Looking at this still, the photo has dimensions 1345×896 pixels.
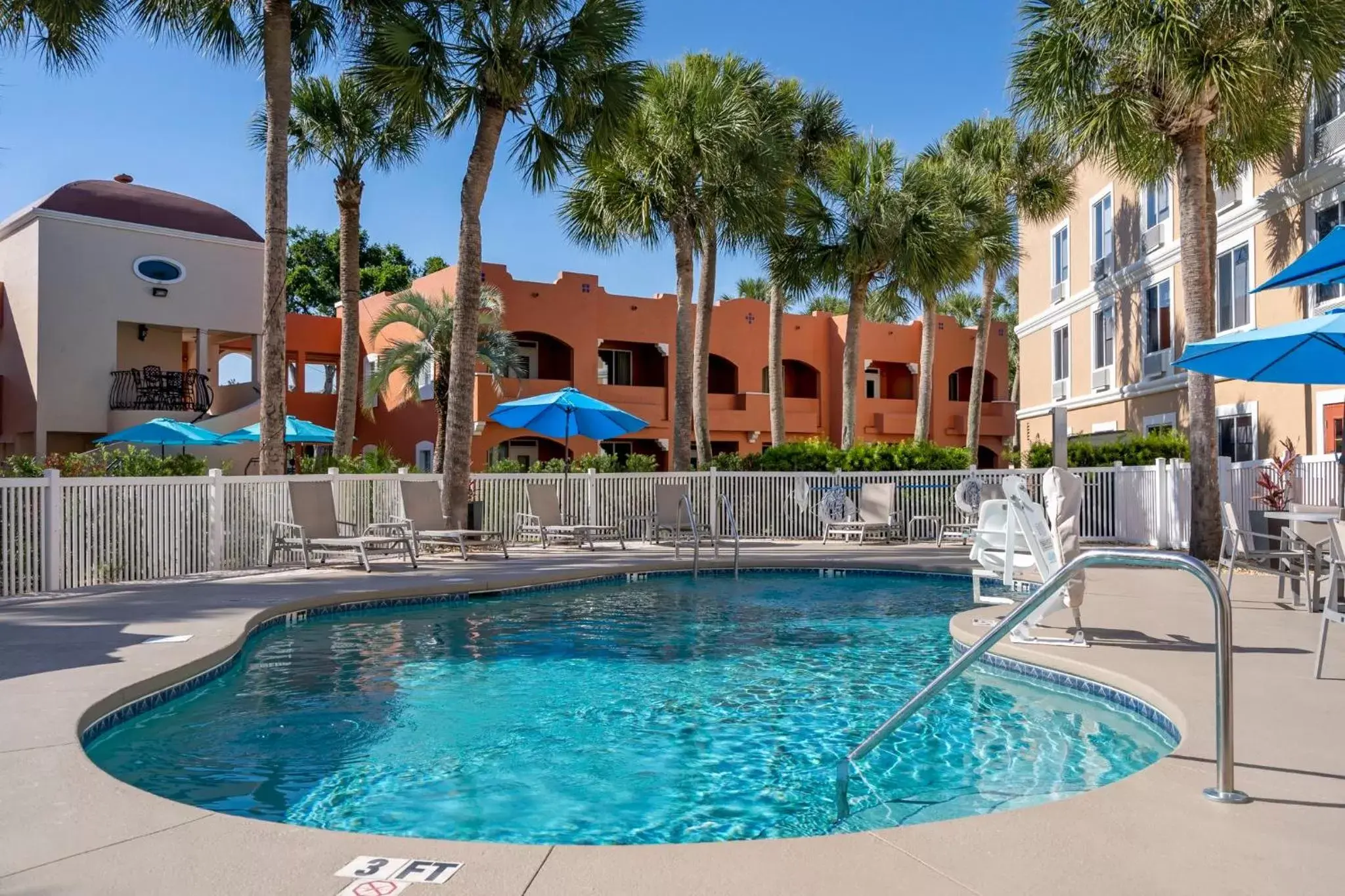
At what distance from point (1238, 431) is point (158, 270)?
2231 centimetres

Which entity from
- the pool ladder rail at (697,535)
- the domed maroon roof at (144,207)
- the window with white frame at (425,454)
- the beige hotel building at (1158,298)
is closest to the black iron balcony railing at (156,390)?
the domed maroon roof at (144,207)

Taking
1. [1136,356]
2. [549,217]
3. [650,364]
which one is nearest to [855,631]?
[549,217]

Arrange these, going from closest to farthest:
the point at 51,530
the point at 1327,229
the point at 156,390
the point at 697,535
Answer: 1. the point at 51,530
2. the point at 697,535
3. the point at 1327,229
4. the point at 156,390

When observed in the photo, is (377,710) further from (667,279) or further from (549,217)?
(667,279)

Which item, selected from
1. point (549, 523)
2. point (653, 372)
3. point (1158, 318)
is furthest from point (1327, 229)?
point (653, 372)

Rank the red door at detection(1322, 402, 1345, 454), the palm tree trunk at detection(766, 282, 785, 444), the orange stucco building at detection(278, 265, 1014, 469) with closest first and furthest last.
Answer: the red door at detection(1322, 402, 1345, 454) → the palm tree trunk at detection(766, 282, 785, 444) → the orange stucco building at detection(278, 265, 1014, 469)

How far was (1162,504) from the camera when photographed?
50.5 ft

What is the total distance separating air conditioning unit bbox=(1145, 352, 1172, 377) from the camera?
70.2 feet

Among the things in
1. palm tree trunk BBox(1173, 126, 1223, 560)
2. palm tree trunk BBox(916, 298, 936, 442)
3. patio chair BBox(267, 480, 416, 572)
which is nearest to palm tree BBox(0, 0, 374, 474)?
patio chair BBox(267, 480, 416, 572)

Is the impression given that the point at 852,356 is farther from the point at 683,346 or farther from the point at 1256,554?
the point at 1256,554

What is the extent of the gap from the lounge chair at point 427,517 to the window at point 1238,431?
13.9 meters

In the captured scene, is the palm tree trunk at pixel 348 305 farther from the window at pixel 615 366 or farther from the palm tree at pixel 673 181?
the window at pixel 615 366

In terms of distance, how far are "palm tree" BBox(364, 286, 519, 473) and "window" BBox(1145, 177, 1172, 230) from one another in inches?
607

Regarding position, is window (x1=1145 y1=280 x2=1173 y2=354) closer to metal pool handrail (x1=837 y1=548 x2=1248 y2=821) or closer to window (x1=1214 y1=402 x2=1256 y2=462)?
window (x1=1214 y1=402 x2=1256 y2=462)
